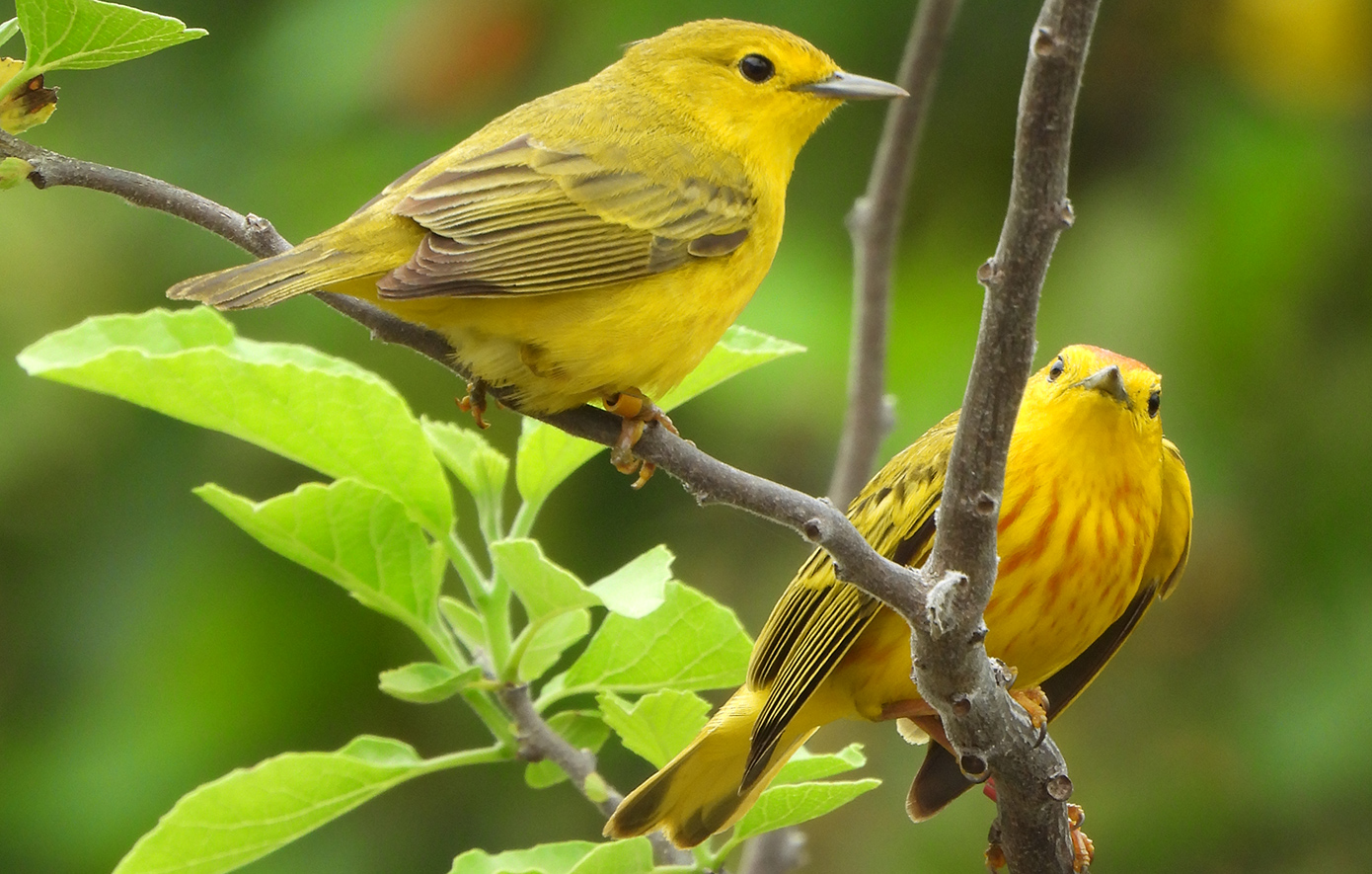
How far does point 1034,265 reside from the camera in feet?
5.56

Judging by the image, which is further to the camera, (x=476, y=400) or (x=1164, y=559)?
(x=1164, y=559)

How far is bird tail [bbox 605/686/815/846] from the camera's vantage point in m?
2.59

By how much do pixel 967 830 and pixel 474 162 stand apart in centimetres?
275

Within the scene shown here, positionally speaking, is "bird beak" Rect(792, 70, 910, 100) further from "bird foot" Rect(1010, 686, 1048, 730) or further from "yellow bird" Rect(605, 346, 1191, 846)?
"bird foot" Rect(1010, 686, 1048, 730)

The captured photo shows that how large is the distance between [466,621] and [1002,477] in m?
1.02

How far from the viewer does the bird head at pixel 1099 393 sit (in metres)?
3.02

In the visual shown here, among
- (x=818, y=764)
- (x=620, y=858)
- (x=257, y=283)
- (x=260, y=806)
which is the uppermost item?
(x=257, y=283)

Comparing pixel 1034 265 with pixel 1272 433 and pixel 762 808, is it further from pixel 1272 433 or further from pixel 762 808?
pixel 1272 433

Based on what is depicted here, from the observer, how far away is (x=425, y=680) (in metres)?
2.36

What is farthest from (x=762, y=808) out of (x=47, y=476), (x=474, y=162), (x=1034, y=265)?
(x=47, y=476)

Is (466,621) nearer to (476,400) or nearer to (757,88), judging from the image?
(476,400)

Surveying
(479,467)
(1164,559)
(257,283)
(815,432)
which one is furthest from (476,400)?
(815,432)

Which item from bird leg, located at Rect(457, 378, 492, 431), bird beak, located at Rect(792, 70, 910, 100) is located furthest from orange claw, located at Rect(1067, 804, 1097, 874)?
bird beak, located at Rect(792, 70, 910, 100)

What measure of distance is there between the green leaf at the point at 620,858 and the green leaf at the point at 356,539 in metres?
0.50
